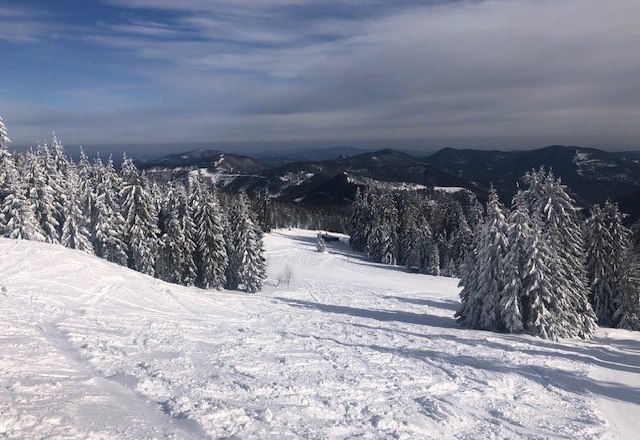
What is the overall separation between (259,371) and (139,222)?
1154 inches

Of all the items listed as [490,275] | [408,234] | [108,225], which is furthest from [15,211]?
[408,234]

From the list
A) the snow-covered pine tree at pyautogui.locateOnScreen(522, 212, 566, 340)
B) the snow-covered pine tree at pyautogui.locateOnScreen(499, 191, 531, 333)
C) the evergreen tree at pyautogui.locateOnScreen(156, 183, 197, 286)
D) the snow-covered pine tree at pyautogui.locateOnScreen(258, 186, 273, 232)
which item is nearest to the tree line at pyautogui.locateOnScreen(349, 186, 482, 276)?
the snow-covered pine tree at pyautogui.locateOnScreen(258, 186, 273, 232)

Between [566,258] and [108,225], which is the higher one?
[566,258]

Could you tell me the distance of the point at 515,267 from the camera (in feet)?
86.4

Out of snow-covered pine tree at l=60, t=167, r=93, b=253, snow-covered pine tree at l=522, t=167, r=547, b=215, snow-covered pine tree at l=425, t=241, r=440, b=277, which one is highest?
snow-covered pine tree at l=522, t=167, r=547, b=215

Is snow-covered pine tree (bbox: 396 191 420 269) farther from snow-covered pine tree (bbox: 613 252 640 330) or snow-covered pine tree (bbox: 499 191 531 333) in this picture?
snow-covered pine tree (bbox: 499 191 531 333)

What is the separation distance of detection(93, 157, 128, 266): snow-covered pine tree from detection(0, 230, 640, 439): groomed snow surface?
9449 millimetres

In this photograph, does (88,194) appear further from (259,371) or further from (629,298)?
(629,298)

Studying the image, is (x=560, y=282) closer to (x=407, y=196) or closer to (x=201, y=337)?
(x=201, y=337)

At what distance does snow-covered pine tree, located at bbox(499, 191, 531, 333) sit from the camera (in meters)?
26.1

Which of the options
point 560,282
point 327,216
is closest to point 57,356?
point 560,282

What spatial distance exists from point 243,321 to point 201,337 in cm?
574

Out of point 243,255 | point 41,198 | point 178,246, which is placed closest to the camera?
point 41,198

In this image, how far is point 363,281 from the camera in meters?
54.6
